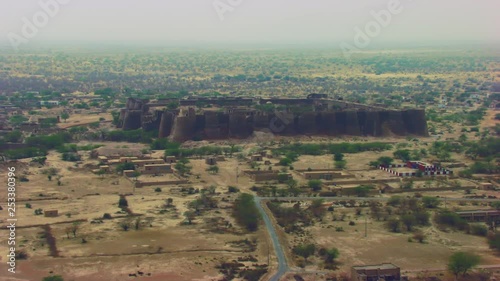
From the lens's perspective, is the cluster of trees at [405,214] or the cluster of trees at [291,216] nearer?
the cluster of trees at [291,216]

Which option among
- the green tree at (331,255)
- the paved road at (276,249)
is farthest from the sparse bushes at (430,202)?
the green tree at (331,255)

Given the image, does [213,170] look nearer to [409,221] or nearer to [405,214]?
[405,214]

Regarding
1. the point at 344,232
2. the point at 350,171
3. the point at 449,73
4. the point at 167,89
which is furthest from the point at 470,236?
the point at 449,73

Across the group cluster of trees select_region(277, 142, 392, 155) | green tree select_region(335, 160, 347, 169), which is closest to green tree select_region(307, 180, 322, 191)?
green tree select_region(335, 160, 347, 169)

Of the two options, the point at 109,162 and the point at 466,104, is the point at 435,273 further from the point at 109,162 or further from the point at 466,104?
the point at 466,104

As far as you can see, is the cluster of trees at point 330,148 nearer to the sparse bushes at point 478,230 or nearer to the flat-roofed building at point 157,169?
the flat-roofed building at point 157,169

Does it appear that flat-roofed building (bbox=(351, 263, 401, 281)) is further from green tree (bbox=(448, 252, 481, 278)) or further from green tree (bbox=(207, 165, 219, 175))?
green tree (bbox=(207, 165, 219, 175))

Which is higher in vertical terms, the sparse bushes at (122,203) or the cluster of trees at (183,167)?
the cluster of trees at (183,167)
